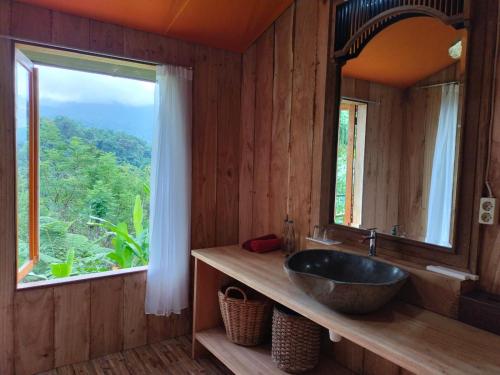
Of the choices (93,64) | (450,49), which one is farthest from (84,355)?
(450,49)

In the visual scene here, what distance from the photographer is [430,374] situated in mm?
1003

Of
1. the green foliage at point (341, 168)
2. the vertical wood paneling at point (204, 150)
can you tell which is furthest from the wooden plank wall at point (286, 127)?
the vertical wood paneling at point (204, 150)

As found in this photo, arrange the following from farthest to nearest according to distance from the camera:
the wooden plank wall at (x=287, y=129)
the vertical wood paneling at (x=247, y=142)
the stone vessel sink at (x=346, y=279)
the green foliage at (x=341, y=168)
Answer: the vertical wood paneling at (x=247, y=142) < the wooden plank wall at (x=287, y=129) < the green foliage at (x=341, y=168) < the stone vessel sink at (x=346, y=279)

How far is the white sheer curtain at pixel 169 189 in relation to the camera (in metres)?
2.38

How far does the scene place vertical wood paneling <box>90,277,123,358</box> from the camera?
7.59ft

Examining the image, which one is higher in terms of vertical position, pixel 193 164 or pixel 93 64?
pixel 93 64

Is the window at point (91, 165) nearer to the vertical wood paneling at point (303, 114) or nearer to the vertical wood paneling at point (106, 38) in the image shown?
the vertical wood paneling at point (106, 38)

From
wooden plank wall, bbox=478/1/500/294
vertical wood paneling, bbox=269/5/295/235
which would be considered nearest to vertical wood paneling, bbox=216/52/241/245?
vertical wood paneling, bbox=269/5/295/235

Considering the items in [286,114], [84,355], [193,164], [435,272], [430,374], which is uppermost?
[286,114]

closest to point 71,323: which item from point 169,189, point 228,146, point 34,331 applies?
point 34,331

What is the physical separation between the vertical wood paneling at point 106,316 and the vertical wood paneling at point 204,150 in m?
0.61

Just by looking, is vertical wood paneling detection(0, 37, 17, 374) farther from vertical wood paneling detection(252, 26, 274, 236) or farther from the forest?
vertical wood paneling detection(252, 26, 274, 236)

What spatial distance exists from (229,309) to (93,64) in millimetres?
1991

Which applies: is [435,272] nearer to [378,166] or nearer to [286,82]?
[378,166]
